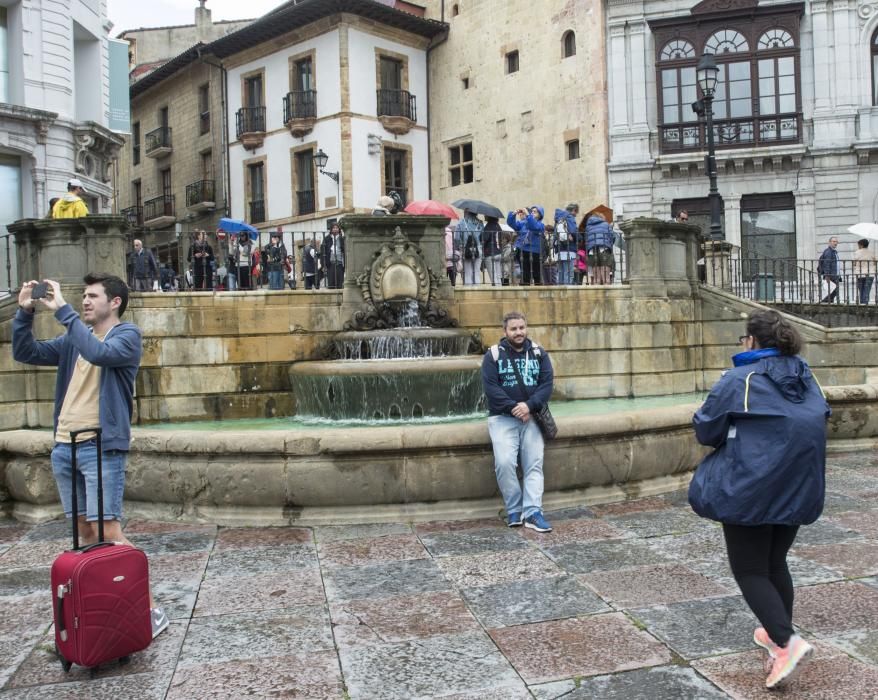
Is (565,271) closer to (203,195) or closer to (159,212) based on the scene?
(203,195)

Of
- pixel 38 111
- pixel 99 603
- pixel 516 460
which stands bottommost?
pixel 99 603

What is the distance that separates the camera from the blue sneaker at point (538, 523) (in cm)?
616

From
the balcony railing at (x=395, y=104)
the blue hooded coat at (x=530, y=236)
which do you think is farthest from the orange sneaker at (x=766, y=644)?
the balcony railing at (x=395, y=104)

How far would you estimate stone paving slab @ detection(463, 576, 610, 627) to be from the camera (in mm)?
4387

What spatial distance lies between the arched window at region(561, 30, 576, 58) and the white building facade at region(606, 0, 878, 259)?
4.95 ft

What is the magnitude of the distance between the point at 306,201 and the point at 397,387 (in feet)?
75.2

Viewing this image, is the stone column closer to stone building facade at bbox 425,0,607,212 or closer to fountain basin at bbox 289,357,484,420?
fountain basin at bbox 289,357,484,420

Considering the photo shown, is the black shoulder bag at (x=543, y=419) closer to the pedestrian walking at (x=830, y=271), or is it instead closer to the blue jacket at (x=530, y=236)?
the blue jacket at (x=530, y=236)

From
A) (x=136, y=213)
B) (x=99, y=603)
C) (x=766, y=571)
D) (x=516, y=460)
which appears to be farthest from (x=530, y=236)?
(x=136, y=213)

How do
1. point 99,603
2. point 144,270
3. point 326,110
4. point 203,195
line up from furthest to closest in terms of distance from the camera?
1. point 203,195
2. point 326,110
3. point 144,270
4. point 99,603

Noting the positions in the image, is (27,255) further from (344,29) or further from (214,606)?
(344,29)

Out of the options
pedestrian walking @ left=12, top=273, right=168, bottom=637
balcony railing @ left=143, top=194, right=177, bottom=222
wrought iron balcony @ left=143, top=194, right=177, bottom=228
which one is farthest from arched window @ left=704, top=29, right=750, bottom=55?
pedestrian walking @ left=12, top=273, right=168, bottom=637

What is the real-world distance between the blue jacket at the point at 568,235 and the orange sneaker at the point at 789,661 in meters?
11.2

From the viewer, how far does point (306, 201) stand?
31297 millimetres
